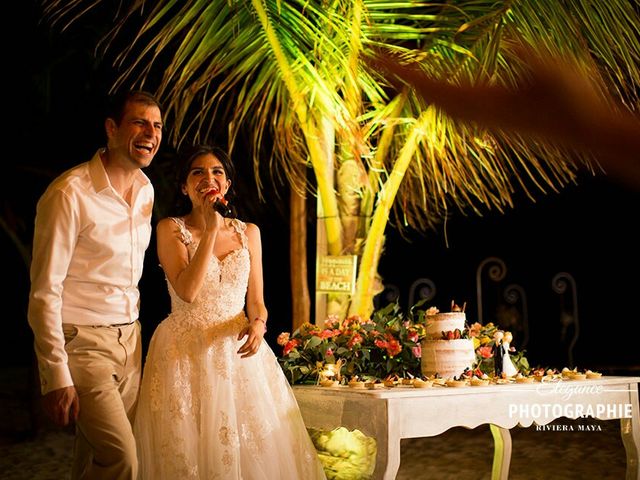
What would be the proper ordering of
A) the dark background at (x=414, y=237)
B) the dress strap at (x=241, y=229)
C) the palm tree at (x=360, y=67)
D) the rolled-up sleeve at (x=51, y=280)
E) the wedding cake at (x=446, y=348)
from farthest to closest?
the dark background at (x=414, y=237)
the palm tree at (x=360, y=67)
the wedding cake at (x=446, y=348)
the dress strap at (x=241, y=229)
the rolled-up sleeve at (x=51, y=280)

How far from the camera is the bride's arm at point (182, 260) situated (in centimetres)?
353

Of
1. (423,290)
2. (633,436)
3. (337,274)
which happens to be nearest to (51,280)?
(337,274)

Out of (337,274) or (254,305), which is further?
(337,274)

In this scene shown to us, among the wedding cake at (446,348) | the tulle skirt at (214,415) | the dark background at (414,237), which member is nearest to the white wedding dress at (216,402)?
the tulle skirt at (214,415)

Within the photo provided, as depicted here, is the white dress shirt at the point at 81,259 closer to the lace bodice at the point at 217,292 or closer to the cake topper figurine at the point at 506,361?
the lace bodice at the point at 217,292

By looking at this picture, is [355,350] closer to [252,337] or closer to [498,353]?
[498,353]

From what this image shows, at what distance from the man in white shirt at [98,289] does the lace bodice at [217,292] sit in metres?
0.50

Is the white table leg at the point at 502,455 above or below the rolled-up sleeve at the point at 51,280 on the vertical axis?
below

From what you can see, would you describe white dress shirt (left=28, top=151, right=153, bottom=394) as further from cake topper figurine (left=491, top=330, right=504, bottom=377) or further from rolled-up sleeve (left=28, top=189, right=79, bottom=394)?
cake topper figurine (left=491, top=330, right=504, bottom=377)

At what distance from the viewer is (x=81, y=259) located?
10.0ft

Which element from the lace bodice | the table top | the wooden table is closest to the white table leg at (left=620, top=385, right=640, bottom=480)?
the wooden table

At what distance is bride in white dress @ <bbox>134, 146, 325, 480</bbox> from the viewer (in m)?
3.54

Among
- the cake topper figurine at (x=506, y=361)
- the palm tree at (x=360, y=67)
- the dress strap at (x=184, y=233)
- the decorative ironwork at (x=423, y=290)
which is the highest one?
the palm tree at (x=360, y=67)

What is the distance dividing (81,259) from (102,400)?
0.50 m
